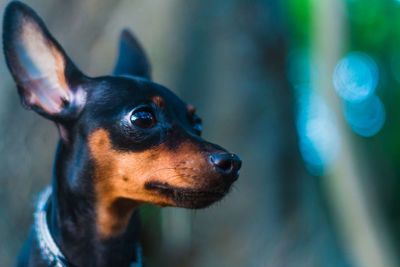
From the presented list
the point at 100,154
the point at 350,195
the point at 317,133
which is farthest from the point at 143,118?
the point at 350,195

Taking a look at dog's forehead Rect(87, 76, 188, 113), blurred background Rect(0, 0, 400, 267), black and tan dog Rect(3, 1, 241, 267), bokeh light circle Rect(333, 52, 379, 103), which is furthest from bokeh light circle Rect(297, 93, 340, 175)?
dog's forehead Rect(87, 76, 188, 113)

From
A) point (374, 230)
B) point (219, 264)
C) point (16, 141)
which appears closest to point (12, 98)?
point (16, 141)

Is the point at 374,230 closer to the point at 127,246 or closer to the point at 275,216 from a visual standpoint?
the point at 275,216

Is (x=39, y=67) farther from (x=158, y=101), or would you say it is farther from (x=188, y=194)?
(x=188, y=194)

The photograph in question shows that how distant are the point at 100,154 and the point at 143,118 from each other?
0.67 feet

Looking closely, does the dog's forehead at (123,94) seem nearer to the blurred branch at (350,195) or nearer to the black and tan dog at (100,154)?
the black and tan dog at (100,154)

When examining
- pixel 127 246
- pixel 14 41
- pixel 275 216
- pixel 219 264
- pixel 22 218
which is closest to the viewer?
pixel 14 41

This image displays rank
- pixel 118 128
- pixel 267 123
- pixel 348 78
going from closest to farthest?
1. pixel 118 128
2. pixel 267 123
3. pixel 348 78

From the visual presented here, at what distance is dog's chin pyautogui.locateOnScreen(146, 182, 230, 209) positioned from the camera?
116 cm

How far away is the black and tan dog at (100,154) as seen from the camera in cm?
115

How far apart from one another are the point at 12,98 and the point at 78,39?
1.29 ft

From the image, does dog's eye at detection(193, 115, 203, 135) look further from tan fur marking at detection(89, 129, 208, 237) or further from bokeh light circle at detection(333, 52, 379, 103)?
bokeh light circle at detection(333, 52, 379, 103)

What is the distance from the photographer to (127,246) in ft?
4.62

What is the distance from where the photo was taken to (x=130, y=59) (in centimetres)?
156
